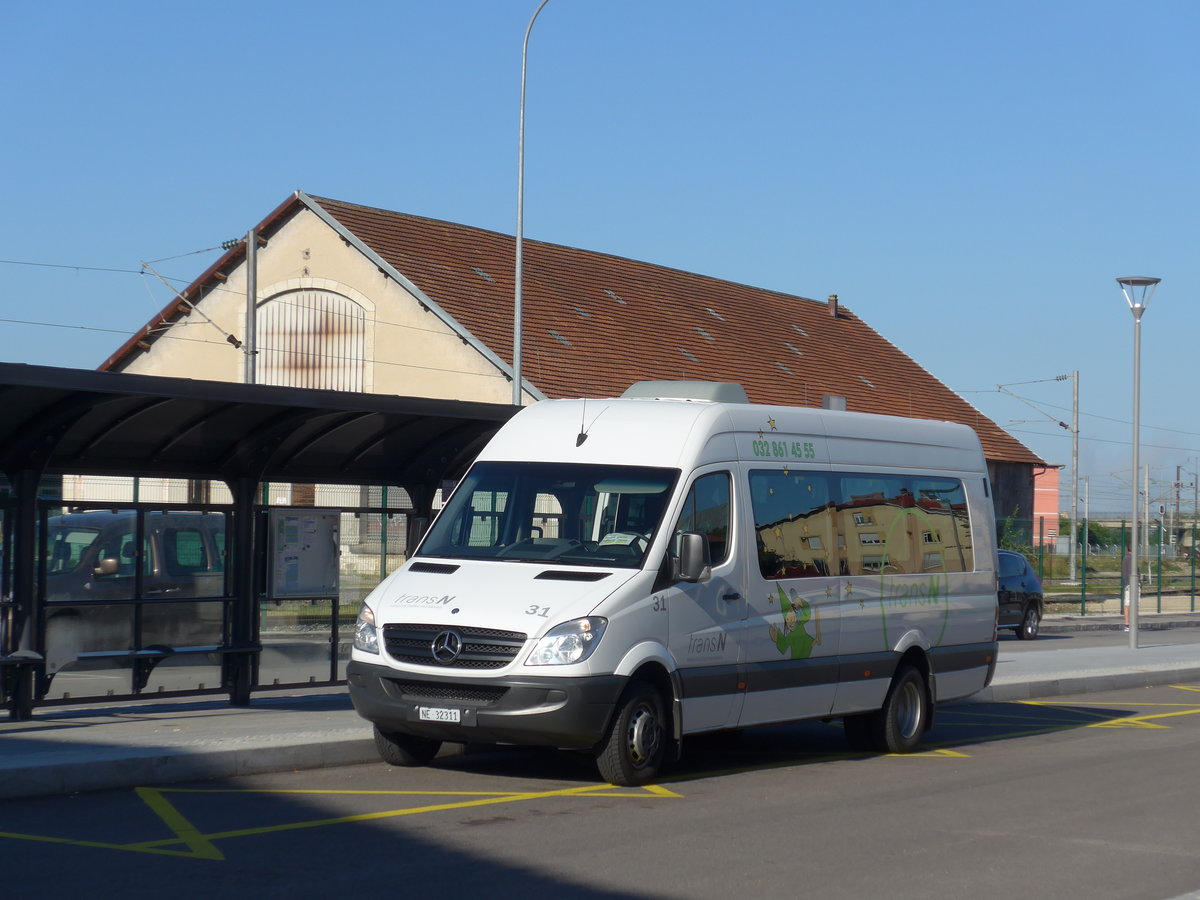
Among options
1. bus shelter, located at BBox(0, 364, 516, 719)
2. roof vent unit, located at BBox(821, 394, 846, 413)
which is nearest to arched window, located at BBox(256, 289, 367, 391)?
bus shelter, located at BBox(0, 364, 516, 719)

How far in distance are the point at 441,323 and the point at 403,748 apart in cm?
2644

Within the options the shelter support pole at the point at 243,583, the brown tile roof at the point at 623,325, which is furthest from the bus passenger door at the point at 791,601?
the brown tile roof at the point at 623,325

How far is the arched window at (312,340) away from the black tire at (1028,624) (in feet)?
56.0

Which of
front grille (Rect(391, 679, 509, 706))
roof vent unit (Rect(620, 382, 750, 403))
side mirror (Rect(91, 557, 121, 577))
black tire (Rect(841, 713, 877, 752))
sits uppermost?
roof vent unit (Rect(620, 382, 750, 403))

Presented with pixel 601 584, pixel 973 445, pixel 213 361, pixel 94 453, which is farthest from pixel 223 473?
pixel 213 361

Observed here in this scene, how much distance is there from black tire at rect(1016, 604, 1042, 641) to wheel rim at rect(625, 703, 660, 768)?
2104 centimetres

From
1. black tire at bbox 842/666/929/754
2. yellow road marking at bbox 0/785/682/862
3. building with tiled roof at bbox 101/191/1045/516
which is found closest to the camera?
yellow road marking at bbox 0/785/682/862

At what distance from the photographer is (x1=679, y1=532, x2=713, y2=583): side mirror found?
9.77 meters

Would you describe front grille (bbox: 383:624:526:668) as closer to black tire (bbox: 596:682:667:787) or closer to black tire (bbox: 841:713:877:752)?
black tire (bbox: 596:682:667:787)

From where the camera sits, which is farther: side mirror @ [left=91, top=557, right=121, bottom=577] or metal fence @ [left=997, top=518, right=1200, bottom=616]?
metal fence @ [left=997, top=518, right=1200, bottom=616]

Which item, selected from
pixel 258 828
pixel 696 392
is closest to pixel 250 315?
pixel 696 392

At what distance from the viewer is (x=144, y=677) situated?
1202 cm

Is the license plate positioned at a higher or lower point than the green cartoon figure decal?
lower

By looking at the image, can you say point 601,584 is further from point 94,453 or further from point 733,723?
point 94,453
